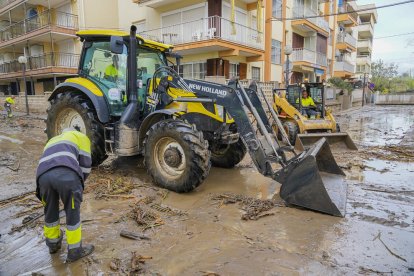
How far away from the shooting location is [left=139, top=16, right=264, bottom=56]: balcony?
16922mm

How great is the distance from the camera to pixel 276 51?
2267cm

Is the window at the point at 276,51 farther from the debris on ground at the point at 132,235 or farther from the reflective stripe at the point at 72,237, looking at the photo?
the reflective stripe at the point at 72,237

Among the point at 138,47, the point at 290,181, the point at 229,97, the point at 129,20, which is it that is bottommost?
the point at 290,181

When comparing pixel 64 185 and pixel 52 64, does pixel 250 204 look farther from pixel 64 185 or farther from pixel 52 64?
pixel 52 64

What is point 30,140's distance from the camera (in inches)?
421

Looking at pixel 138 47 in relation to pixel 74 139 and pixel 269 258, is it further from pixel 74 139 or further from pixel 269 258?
pixel 269 258

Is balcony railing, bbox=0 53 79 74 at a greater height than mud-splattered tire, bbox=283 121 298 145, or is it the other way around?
balcony railing, bbox=0 53 79 74

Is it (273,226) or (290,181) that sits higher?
(290,181)

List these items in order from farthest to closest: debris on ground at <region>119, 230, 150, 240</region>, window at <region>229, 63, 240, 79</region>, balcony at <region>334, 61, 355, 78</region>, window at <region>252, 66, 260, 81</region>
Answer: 1. balcony at <region>334, 61, 355, 78</region>
2. window at <region>252, 66, 260, 81</region>
3. window at <region>229, 63, 240, 79</region>
4. debris on ground at <region>119, 230, 150, 240</region>

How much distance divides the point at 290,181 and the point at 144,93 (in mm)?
3307

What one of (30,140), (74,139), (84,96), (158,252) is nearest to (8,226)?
(74,139)

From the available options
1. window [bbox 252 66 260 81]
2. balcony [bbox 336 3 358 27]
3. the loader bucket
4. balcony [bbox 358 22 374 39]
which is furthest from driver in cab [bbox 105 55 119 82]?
balcony [bbox 358 22 374 39]

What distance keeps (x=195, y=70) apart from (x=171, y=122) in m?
14.9

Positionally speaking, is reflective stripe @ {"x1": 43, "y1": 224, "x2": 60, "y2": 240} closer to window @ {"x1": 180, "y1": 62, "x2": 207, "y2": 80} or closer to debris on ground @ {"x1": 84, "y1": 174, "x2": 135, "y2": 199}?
debris on ground @ {"x1": 84, "y1": 174, "x2": 135, "y2": 199}
